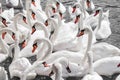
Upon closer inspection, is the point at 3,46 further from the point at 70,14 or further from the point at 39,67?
the point at 70,14

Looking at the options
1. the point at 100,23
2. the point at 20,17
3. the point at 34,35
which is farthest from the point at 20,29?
the point at 100,23

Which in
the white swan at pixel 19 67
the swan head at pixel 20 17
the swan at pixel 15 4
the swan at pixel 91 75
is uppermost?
the swan head at pixel 20 17

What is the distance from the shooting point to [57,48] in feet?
38.4

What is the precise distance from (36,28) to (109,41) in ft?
7.92

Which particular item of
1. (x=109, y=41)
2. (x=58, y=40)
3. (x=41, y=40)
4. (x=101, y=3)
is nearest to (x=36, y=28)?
(x=58, y=40)

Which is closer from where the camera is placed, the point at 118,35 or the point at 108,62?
the point at 108,62

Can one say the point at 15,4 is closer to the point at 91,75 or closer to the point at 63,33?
the point at 63,33

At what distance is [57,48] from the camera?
38.4 ft

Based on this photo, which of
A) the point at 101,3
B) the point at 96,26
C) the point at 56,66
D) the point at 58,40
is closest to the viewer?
the point at 56,66

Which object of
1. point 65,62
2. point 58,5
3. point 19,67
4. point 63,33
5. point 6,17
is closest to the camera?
point 65,62

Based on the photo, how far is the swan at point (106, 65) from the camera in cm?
1031

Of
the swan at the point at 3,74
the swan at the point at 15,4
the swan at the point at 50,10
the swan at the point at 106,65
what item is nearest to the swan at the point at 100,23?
the swan at the point at 50,10

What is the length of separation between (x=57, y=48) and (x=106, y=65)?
192 centimetres

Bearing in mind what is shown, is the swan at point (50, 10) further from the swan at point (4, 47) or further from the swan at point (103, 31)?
the swan at point (4, 47)
